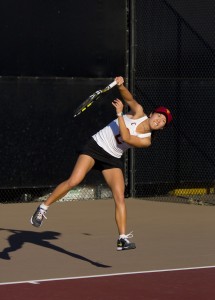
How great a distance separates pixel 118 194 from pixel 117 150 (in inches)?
18.6

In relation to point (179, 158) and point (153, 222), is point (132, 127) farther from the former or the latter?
point (179, 158)

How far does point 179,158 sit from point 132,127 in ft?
20.3

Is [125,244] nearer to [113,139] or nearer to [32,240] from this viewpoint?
[113,139]

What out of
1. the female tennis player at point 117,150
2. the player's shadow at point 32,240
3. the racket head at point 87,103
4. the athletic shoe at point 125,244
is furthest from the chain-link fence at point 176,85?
the athletic shoe at point 125,244

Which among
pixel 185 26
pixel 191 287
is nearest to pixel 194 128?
pixel 185 26

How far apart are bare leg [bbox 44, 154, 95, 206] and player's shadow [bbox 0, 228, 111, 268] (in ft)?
2.42

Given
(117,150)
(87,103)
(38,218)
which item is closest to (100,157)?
(117,150)

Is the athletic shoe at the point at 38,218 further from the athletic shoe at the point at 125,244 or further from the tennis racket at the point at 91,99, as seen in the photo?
the tennis racket at the point at 91,99

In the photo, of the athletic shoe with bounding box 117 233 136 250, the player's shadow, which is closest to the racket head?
the athletic shoe with bounding box 117 233 136 250

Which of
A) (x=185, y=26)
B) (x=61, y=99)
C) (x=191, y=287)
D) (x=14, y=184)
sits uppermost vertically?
(x=185, y=26)

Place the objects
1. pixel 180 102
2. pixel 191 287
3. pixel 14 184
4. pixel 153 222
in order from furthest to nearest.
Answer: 1. pixel 180 102
2. pixel 14 184
3. pixel 153 222
4. pixel 191 287

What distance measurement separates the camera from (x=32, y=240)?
11.4m

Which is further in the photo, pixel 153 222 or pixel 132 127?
pixel 153 222

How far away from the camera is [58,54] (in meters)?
14.9
